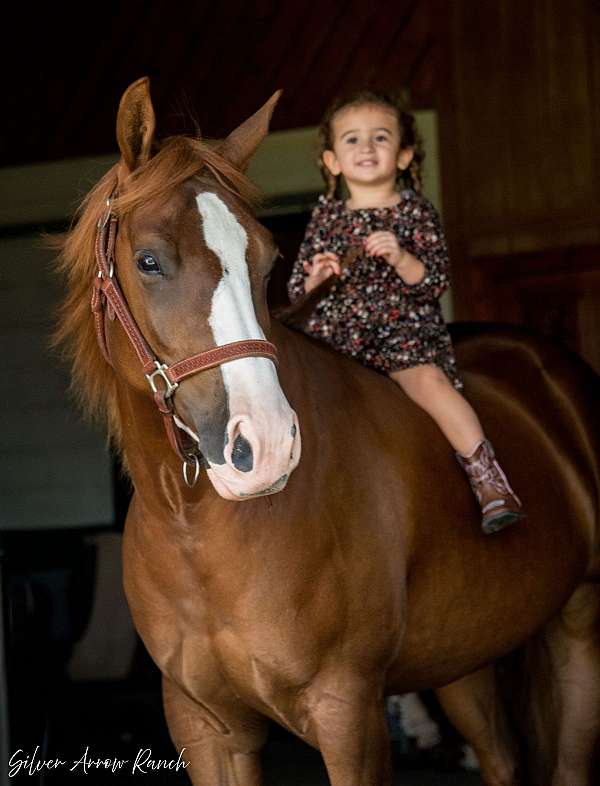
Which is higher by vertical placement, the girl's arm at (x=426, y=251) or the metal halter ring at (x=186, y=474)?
the girl's arm at (x=426, y=251)

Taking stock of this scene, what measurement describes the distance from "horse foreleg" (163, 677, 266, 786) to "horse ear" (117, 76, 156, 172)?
126 cm

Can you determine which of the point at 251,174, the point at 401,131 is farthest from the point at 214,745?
the point at 251,174

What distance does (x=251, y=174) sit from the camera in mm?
6152

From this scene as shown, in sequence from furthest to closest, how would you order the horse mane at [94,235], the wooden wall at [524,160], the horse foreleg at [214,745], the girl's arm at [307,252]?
the wooden wall at [524,160] → the girl's arm at [307,252] → the horse foreleg at [214,745] → the horse mane at [94,235]

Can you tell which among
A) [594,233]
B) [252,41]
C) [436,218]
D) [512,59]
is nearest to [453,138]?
[512,59]

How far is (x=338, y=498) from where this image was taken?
2709mm

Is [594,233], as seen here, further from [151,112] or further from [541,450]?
[151,112]

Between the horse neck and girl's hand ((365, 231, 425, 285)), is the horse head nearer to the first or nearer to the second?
the horse neck

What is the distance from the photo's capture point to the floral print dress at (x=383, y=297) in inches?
124

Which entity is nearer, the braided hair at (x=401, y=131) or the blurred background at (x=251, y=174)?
the braided hair at (x=401, y=131)

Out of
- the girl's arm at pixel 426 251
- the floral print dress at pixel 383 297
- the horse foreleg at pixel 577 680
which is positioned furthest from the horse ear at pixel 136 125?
the horse foreleg at pixel 577 680

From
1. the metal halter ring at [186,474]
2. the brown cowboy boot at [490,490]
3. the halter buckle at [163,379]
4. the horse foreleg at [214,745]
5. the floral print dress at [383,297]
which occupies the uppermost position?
the floral print dress at [383,297]

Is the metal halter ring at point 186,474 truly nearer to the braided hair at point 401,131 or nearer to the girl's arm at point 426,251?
the girl's arm at point 426,251

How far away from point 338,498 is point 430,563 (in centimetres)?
37
